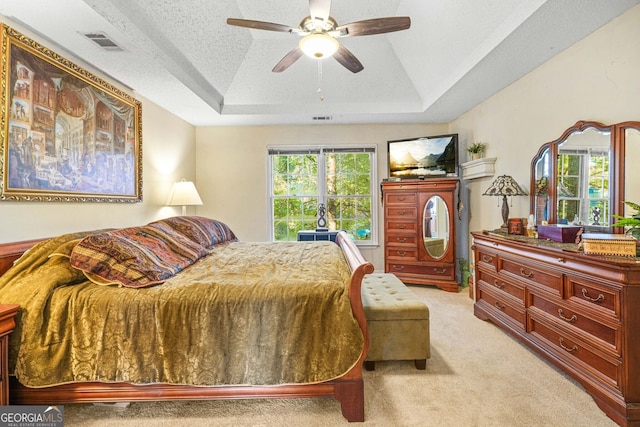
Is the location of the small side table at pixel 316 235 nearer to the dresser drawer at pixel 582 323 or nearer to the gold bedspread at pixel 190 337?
the dresser drawer at pixel 582 323

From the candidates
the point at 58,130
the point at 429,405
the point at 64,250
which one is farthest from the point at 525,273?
the point at 58,130

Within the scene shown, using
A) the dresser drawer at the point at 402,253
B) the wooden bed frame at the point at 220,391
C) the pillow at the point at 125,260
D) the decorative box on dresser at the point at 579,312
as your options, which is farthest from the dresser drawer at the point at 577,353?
the pillow at the point at 125,260

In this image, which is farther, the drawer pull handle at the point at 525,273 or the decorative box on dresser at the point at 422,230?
the decorative box on dresser at the point at 422,230

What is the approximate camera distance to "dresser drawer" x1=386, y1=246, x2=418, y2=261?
435cm

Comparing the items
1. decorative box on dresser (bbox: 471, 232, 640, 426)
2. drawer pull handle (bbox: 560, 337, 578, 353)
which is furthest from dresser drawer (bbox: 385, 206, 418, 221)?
drawer pull handle (bbox: 560, 337, 578, 353)

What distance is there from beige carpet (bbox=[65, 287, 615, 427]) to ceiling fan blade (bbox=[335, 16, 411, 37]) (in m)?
2.52

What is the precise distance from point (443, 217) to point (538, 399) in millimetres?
2645

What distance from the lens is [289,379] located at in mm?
1654

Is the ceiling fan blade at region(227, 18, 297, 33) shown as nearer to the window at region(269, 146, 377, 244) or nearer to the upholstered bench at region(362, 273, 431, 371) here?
the upholstered bench at region(362, 273, 431, 371)

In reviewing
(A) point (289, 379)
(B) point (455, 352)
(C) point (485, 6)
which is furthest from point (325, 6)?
(B) point (455, 352)

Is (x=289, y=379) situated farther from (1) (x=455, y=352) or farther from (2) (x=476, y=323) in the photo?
(2) (x=476, y=323)

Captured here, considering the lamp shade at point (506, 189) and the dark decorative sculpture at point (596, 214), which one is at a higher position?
the lamp shade at point (506, 189)

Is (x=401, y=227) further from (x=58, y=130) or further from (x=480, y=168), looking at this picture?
(x=58, y=130)

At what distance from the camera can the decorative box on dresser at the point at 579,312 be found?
1.62m
